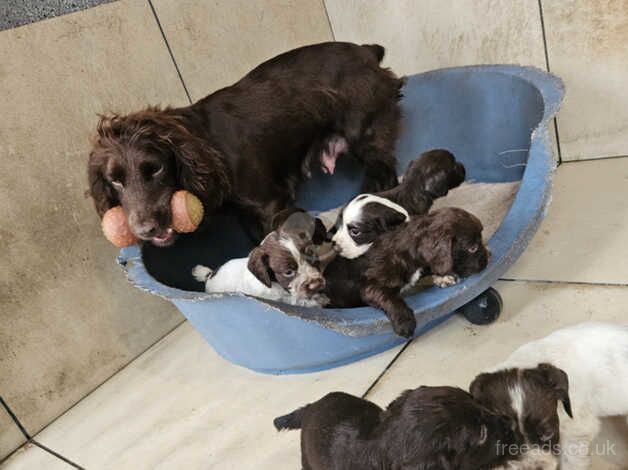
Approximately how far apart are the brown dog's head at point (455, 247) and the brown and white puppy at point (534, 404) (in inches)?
22.6

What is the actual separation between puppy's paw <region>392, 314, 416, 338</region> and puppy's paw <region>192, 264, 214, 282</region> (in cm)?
105

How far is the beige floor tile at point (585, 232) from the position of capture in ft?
7.13

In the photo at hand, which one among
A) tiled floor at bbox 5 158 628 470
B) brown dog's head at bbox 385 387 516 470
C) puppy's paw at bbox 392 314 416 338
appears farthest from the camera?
tiled floor at bbox 5 158 628 470

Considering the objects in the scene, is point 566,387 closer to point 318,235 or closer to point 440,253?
point 440,253

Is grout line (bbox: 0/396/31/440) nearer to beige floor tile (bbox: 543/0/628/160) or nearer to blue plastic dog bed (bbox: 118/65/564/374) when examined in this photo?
blue plastic dog bed (bbox: 118/65/564/374)

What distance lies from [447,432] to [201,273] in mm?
1669

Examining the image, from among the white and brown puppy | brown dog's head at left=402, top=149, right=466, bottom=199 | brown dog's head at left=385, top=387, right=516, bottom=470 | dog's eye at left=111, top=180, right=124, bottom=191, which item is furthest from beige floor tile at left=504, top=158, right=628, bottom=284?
dog's eye at left=111, top=180, right=124, bottom=191

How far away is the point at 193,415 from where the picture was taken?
2.27 meters

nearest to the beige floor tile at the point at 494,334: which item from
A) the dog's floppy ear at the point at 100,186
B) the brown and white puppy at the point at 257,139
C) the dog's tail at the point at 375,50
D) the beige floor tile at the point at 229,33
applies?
the brown and white puppy at the point at 257,139

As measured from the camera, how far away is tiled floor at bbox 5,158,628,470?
1.96m

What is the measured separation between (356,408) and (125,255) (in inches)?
49.9

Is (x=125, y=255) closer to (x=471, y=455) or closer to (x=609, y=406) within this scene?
(x=471, y=455)

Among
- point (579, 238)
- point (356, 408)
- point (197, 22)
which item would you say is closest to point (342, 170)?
point (197, 22)

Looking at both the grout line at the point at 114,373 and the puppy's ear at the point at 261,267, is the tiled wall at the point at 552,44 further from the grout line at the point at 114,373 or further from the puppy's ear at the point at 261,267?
the grout line at the point at 114,373
